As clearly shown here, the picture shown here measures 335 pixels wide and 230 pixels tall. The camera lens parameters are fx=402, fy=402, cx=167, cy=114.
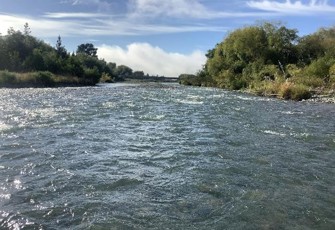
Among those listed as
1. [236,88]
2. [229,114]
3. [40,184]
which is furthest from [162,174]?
[236,88]

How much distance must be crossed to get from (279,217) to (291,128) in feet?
39.5

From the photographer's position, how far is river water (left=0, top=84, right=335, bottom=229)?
7.68 metres

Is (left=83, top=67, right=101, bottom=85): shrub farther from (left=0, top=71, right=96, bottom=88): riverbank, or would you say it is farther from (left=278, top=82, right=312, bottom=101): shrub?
(left=278, top=82, right=312, bottom=101): shrub

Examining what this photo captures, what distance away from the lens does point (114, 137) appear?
15.8 m

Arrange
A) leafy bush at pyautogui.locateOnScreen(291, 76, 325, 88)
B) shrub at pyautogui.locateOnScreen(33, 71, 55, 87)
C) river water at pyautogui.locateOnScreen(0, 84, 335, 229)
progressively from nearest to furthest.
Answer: river water at pyautogui.locateOnScreen(0, 84, 335, 229) < leafy bush at pyautogui.locateOnScreen(291, 76, 325, 88) < shrub at pyautogui.locateOnScreen(33, 71, 55, 87)

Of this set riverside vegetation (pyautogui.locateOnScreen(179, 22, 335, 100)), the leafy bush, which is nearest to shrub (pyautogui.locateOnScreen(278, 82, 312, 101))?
the leafy bush

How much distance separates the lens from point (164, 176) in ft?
34.1

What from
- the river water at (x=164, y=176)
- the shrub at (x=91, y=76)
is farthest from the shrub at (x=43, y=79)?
the river water at (x=164, y=176)

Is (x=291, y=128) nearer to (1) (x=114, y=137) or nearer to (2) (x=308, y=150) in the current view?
(2) (x=308, y=150)

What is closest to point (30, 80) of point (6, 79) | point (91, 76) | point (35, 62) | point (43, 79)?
point (43, 79)

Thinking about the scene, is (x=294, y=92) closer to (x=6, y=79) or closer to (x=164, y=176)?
(x=164, y=176)

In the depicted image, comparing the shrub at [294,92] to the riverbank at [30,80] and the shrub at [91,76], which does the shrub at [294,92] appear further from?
the shrub at [91,76]

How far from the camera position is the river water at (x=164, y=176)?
25.2ft

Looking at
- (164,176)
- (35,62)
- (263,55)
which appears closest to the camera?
(164,176)
